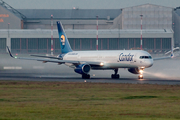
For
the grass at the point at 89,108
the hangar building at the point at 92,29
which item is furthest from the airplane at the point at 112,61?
→ the hangar building at the point at 92,29

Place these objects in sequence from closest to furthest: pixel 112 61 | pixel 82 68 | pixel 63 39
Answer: pixel 82 68 → pixel 112 61 → pixel 63 39

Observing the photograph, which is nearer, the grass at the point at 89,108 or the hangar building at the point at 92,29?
the grass at the point at 89,108

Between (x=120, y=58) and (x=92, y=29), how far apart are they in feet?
218

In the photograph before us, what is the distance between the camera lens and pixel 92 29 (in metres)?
107

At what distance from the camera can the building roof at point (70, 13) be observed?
128500mm

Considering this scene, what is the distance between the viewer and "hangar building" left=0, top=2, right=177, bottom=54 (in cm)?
8950

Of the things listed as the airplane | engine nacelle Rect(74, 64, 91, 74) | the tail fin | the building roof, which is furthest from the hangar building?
engine nacelle Rect(74, 64, 91, 74)

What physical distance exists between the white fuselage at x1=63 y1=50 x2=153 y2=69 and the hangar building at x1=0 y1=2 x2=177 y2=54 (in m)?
44.0

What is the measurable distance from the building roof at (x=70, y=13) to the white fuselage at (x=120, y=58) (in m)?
84.2

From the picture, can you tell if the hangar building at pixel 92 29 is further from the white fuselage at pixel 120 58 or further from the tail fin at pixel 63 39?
the white fuselage at pixel 120 58

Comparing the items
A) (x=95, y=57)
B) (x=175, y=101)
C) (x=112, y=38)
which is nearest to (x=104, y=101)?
(x=175, y=101)

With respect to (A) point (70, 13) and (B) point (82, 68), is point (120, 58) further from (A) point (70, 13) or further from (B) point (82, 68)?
(A) point (70, 13)

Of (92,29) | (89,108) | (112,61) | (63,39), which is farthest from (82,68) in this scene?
(92,29)

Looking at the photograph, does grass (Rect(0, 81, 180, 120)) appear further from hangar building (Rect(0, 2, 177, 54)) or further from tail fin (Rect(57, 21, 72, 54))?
hangar building (Rect(0, 2, 177, 54))
